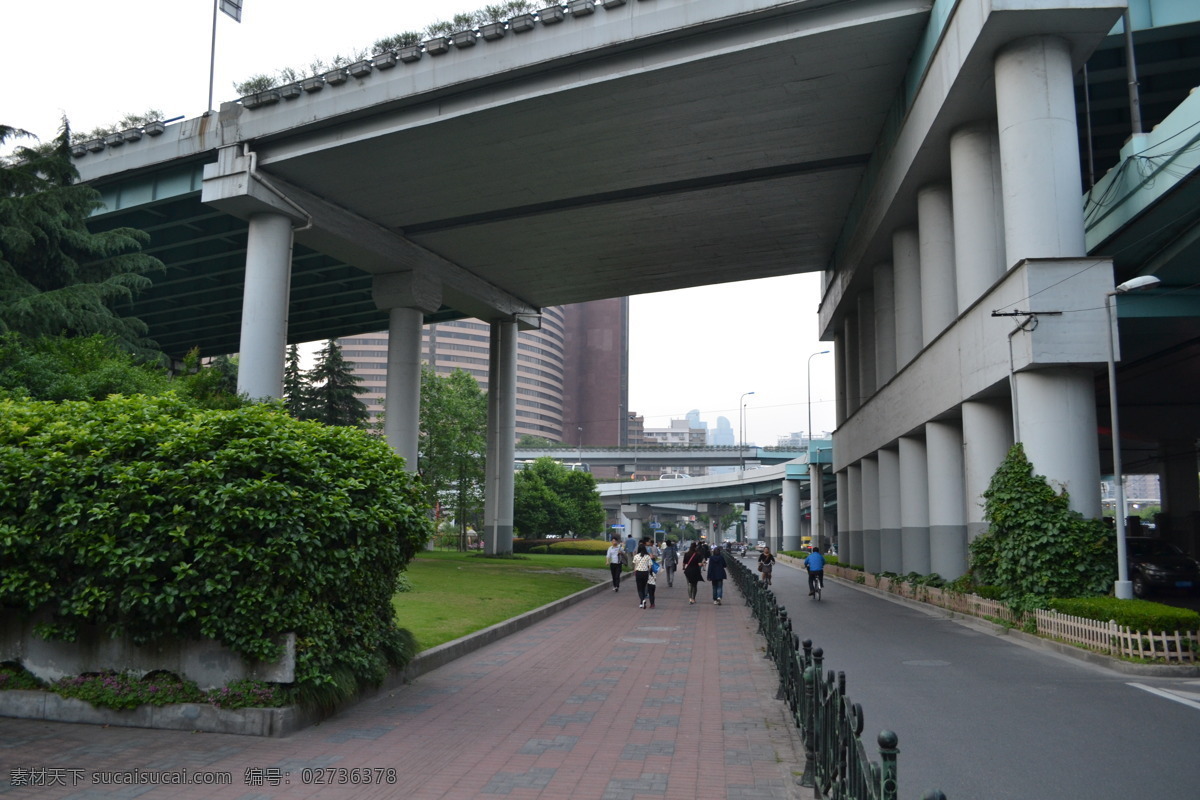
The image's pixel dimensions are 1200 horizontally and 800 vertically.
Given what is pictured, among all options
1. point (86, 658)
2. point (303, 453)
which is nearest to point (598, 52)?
point (303, 453)

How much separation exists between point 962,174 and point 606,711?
17.9 m

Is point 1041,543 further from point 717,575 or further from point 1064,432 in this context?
point 717,575

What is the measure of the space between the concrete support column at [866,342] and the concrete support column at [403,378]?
19122 mm

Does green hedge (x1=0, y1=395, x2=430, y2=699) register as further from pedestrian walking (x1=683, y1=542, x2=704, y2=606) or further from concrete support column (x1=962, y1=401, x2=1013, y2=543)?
pedestrian walking (x1=683, y1=542, x2=704, y2=606)

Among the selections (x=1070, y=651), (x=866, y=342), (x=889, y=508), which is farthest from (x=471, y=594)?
(x=866, y=342)

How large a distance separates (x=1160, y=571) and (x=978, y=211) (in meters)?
12.0

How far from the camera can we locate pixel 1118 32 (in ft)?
73.5

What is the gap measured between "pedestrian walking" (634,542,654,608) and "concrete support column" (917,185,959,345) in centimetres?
996

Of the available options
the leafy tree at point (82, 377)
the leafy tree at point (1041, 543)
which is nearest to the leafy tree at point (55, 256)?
the leafy tree at point (82, 377)

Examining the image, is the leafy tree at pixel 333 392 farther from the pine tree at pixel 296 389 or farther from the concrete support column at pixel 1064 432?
the concrete support column at pixel 1064 432

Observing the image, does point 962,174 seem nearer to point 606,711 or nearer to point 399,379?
point 606,711

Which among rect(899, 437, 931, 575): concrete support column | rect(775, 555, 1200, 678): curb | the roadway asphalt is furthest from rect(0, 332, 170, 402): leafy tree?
rect(899, 437, 931, 575): concrete support column

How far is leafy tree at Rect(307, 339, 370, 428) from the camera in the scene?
2137 inches

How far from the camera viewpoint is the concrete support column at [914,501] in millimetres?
28484
